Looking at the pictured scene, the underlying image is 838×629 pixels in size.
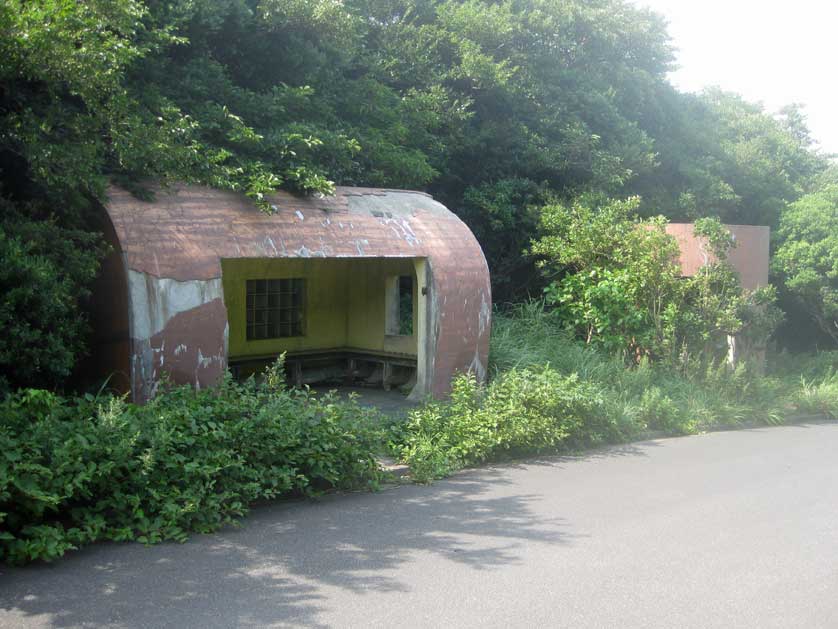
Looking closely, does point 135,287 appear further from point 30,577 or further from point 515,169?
point 515,169

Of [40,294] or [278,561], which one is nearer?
[278,561]

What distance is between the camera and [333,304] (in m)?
14.1

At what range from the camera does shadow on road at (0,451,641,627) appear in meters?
4.93

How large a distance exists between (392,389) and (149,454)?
724cm

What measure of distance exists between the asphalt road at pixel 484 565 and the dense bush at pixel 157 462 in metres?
0.20

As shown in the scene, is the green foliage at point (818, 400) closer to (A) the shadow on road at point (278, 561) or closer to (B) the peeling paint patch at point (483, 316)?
(B) the peeling paint patch at point (483, 316)

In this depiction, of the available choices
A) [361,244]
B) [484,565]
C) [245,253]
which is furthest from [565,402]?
[484,565]

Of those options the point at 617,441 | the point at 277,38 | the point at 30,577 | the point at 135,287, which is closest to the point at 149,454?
the point at 30,577

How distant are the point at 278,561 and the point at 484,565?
1.43 m

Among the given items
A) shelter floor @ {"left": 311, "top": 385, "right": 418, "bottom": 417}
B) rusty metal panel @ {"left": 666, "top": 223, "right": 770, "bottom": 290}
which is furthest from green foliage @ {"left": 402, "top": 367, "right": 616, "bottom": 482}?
rusty metal panel @ {"left": 666, "top": 223, "right": 770, "bottom": 290}

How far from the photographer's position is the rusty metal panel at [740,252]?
13.8 meters

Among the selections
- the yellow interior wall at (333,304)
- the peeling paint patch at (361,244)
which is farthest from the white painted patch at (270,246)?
the yellow interior wall at (333,304)

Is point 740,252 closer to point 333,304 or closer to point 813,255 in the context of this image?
point 813,255

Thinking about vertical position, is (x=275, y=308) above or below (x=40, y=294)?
below
